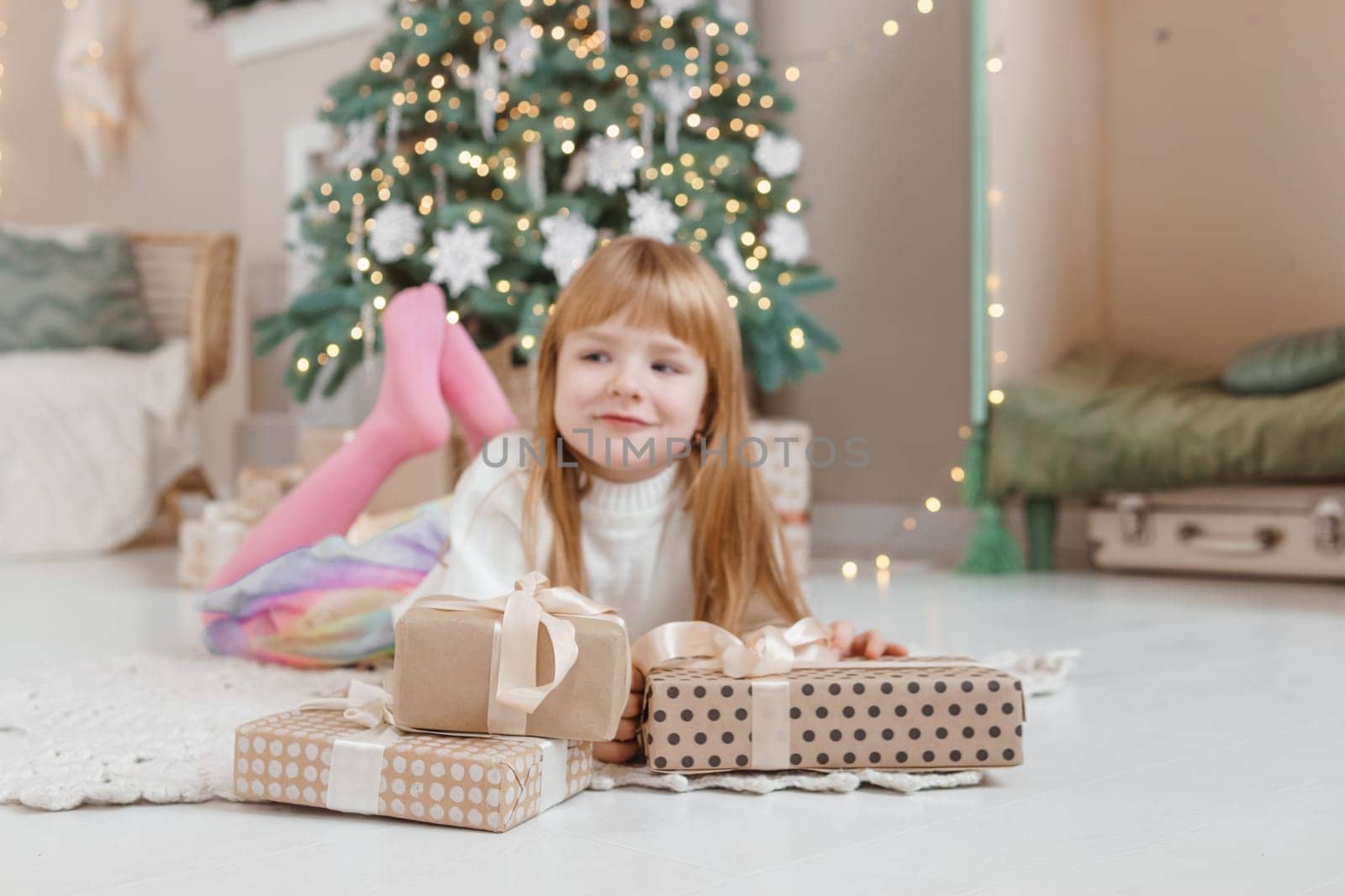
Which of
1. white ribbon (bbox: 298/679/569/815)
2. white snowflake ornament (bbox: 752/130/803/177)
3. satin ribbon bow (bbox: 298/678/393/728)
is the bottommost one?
white ribbon (bbox: 298/679/569/815)

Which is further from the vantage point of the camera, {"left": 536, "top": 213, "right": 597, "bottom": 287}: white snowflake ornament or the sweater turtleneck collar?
{"left": 536, "top": 213, "right": 597, "bottom": 287}: white snowflake ornament

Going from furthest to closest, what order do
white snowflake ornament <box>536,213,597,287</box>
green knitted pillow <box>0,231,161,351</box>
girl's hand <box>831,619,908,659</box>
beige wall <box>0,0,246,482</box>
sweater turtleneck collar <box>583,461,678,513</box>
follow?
beige wall <box>0,0,246,482</box>
green knitted pillow <box>0,231,161,351</box>
white snowflake ornament <box>536,213,597,287</box>
sweater turtleneck collar <box>583,461,678,513</box>
girl's hand <box>831,619,908,659</box>

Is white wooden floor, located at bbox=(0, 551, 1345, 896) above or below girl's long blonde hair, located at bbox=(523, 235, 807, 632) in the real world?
below

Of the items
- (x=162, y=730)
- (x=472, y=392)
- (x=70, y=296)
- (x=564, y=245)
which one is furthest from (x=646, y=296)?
(x=70, y=296)

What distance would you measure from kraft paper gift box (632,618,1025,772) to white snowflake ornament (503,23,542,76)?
5.17 feet

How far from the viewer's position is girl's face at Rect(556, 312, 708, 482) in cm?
125

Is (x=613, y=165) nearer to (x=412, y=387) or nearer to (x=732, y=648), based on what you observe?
(x=412, y=387)

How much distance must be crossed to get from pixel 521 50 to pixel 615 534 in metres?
1.29

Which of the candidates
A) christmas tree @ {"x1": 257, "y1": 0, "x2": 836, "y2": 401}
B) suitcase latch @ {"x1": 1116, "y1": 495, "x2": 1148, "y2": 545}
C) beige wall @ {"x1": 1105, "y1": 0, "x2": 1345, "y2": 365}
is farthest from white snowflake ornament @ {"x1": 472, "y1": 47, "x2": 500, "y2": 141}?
suitcase latch @ {"x1": 1116, "y1": 495, "x2": 1148, "y2": 545}

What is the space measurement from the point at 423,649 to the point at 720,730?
0.23 metres

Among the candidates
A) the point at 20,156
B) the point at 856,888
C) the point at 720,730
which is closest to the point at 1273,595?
the point at 720,730

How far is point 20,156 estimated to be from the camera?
460cm

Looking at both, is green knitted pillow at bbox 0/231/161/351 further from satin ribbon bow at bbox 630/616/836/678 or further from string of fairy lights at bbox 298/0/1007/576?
satin ribbon bow at bbox 630/616/836/678

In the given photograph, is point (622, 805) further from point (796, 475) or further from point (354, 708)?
point (796, 475)
